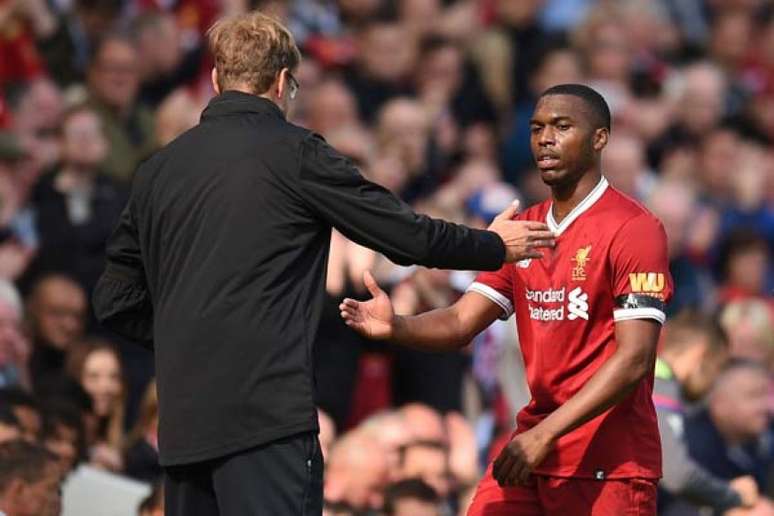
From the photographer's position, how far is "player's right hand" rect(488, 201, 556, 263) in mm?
6868

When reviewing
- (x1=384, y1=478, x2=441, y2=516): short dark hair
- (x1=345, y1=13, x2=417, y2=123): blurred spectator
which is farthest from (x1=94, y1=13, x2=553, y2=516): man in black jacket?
(x1=345, y1=13, x2=417, y2=123): blurred spectator

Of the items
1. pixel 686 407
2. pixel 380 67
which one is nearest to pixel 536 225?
pixel 686 407

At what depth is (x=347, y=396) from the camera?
37.8 ft

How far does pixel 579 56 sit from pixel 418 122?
2.87 meters

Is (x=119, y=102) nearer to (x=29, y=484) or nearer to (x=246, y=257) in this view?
(x=29, y=484)

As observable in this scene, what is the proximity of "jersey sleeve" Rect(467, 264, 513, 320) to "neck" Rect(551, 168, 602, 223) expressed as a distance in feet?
1.21

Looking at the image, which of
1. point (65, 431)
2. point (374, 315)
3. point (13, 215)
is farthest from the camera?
point (13, 215)

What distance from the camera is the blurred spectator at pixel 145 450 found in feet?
34.8

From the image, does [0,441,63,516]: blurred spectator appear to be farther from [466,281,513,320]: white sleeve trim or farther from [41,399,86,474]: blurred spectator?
[466,281,513,320]: white sleeve trim

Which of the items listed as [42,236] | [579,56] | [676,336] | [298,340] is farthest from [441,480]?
[579,56]

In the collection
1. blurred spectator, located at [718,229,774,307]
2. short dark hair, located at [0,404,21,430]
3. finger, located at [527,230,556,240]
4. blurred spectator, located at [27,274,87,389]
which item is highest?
blurred spectator, located at [718,229,774,307]

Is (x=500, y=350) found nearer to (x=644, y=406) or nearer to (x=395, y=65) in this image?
(x=395, y=65)

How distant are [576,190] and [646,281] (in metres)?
0.47

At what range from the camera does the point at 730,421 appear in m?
10.3
